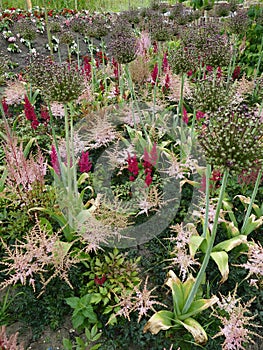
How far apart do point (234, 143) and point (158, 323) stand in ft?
5.45

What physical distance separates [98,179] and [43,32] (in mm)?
8138

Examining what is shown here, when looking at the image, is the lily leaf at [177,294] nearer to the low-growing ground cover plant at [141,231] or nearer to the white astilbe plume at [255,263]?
the low-growing ground cover plant at [141,231]

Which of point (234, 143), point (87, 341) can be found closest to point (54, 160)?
point (87, 341)

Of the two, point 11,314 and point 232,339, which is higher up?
point 232,339

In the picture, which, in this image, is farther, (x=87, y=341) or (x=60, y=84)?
(x=60, y=84)

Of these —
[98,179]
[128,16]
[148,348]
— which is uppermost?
[128,16]

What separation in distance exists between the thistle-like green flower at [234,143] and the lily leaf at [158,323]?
57.8 inches

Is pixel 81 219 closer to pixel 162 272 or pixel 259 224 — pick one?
pixel 162 272

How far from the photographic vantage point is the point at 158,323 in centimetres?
289

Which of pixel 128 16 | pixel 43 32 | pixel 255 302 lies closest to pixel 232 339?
pixel 255 302

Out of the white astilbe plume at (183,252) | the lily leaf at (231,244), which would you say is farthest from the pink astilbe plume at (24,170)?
the lily leaf at (231,244)

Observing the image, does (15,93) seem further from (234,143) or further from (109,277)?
(234,143)

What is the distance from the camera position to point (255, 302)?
330 centimetres

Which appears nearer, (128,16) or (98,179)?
(98,179)
